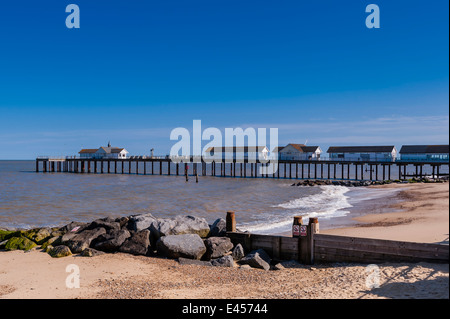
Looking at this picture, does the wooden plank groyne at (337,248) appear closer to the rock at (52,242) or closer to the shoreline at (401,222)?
the shoreline at (401,222)

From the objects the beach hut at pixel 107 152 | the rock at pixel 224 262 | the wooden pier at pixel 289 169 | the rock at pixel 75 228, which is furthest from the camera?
the beach hut at pixel 107 152

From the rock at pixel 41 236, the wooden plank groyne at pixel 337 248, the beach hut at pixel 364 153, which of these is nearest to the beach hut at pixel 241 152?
the beach hut at pixel 364 153

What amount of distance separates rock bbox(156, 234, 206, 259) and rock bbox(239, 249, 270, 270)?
1.30 metres

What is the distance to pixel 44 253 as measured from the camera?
12086 millimetres

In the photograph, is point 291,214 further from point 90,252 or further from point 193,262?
point 90,252

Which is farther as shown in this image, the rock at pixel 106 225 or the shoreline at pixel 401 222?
the rock at pixel 106 225

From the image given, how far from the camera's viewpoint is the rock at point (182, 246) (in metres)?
11.3

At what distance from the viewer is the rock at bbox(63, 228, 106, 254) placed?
11906mm

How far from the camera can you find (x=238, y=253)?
37.2 ft

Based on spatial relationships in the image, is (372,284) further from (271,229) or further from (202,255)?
(271,229)

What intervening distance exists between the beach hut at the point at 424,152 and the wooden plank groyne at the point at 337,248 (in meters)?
60.1

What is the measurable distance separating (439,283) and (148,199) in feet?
88.7

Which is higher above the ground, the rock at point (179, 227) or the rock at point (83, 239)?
the rock at point (179, 227)
